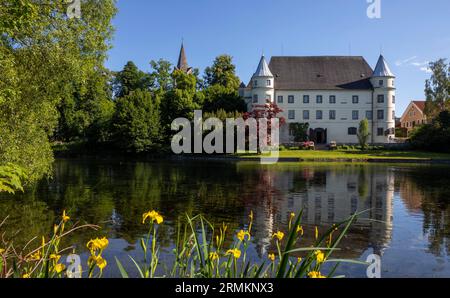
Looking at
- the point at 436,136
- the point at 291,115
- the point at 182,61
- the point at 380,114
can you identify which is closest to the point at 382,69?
the point at 380,114

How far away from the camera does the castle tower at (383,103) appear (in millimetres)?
66250

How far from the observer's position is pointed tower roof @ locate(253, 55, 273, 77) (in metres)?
66.4

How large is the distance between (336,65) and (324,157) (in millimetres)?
27920

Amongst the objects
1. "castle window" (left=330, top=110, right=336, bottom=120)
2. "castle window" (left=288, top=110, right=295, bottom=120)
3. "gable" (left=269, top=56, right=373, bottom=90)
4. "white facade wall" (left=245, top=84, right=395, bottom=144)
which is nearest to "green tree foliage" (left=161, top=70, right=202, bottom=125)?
"white facade wall" (left=245, top=84, right=395, bottom=144)

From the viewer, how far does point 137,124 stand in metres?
57.9

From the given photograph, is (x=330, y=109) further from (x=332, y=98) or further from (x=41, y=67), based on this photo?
(x=41, y=67)

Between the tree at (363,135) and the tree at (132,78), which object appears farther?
the tree at (132,78)

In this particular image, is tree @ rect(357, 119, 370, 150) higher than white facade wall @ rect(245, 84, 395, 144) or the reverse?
the reverse

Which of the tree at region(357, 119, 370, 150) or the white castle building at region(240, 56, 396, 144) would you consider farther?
the white castle building at region(240, 56, 396, 144)

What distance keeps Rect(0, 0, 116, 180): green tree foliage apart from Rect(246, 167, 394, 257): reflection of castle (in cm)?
899

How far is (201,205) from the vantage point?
18359mm

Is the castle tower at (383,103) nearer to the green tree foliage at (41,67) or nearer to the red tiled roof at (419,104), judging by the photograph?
the red tiled roof at (419,104)

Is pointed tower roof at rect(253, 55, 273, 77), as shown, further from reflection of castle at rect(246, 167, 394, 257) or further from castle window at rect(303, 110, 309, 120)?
reflection of castle at rect(246, 167, 394, 257)

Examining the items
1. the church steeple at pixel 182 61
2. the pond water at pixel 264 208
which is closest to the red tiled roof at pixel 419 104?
the church steeple at pixel 182 61
